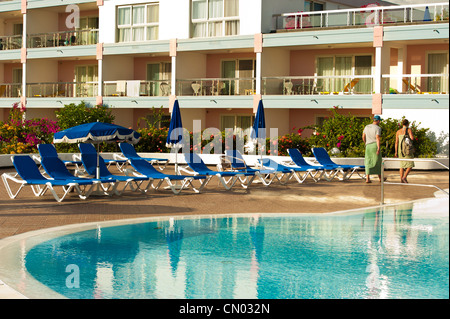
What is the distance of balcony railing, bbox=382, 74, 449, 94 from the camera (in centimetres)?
2864

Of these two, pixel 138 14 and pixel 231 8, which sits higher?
pixel 138 14

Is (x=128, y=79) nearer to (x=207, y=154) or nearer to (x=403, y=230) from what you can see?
(x=207, y=154)

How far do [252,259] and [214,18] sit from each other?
26527 mm

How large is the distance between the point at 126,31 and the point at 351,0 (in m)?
12.9

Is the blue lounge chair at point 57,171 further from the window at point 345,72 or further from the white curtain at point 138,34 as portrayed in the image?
the white curtain at point 138,34

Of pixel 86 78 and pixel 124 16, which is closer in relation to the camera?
pixel 124 16

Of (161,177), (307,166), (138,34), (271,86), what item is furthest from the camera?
(138,34)

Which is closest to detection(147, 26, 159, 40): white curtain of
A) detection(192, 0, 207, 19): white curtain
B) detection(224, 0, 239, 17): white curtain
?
detection(192, 0, 207, 19): white curtain

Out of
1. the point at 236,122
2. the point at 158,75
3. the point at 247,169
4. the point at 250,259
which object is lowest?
the point at 250,259

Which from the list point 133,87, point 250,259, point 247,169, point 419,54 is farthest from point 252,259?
point 133,87

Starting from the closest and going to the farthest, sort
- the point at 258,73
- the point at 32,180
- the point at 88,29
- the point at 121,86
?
the point at 32,180 → the point at 258,73 → the point at 121,86 → the point at 88,29

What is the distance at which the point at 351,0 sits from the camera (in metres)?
40.3

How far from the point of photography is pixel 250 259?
1019 cm

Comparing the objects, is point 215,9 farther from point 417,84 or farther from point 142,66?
point 417,84
